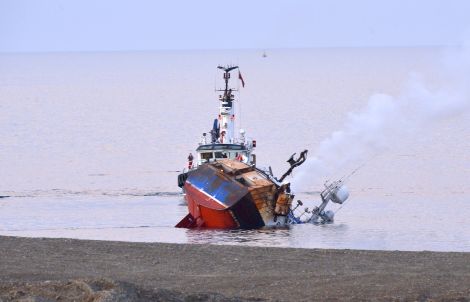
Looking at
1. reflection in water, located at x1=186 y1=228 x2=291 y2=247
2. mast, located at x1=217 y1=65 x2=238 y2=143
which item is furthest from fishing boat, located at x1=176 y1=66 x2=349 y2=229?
mast, located at x1=217 y1=65 x2=238 y2=143

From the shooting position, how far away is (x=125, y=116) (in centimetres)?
14612

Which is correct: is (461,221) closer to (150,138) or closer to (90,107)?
(150,138)

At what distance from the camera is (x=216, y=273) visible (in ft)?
101

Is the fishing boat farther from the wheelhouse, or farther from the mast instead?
the mast

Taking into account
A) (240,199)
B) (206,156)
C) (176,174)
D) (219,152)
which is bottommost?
(240,199)

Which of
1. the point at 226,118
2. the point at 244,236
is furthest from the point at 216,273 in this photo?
the point at 226,118

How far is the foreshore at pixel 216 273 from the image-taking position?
77.2ft

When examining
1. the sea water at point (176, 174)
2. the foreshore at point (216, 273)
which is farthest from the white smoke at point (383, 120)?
the foreshore at point (216, 273)

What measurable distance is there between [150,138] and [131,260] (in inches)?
3065

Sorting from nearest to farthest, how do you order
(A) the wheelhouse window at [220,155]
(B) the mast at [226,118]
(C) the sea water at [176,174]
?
(C) the sea water at [176,174] → (A) the wheelhouse window at [220,155] → (B) the mast at [226,118]

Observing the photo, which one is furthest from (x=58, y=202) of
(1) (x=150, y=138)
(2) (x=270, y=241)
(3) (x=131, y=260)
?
(1) (x=150, y=138)

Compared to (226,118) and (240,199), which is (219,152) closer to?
(226,118)

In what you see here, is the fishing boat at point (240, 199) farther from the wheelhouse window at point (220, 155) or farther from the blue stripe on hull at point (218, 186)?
the wheelhouse window at point (220, 155)

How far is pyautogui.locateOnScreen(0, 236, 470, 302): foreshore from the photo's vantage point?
23516 mm
